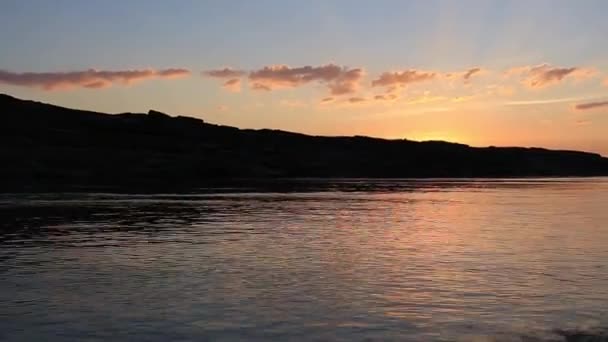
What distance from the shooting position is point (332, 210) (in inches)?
2296

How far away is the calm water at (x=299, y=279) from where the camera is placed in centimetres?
1670

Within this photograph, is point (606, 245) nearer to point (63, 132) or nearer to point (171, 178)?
point (171, 178)

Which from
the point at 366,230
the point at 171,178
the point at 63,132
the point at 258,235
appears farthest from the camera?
the point at 63,132

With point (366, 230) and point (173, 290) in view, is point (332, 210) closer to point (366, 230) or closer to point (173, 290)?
point (366, 230)

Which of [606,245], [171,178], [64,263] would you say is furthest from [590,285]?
[171,178]

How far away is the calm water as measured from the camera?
1670 cm

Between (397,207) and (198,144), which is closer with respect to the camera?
(397,207)

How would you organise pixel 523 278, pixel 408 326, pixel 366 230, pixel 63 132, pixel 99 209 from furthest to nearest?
pixel 63 132 → pixel 99 209 → pixel 366 230 → pixel 523 278 → pixel 408 326

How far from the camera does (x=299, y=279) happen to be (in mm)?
23234

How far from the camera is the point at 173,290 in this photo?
833 inches

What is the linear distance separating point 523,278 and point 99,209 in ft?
134

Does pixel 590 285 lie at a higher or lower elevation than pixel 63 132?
lower

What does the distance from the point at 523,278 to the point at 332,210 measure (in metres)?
35.1

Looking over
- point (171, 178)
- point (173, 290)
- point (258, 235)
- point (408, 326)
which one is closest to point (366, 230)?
point (258, 235)
